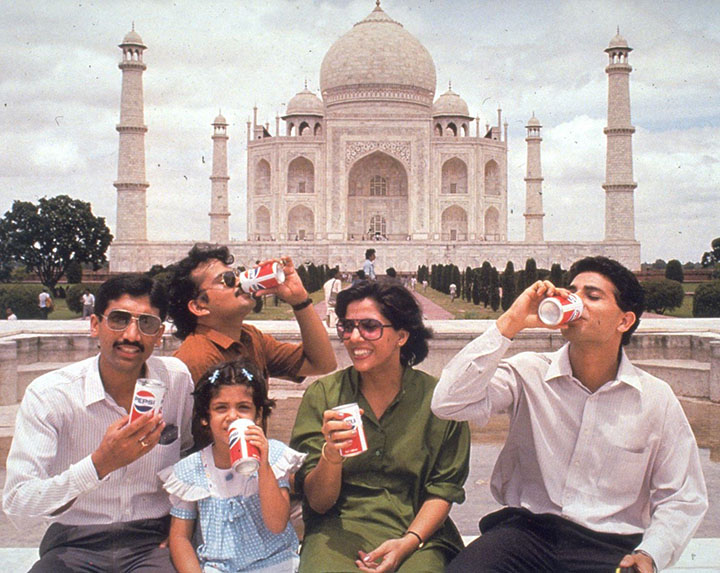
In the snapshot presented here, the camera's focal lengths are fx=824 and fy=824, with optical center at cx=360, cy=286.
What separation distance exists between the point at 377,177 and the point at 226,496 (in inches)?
1077

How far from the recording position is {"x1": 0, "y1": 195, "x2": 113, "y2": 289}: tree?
20219mm

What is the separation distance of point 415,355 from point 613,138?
22791 millimetres

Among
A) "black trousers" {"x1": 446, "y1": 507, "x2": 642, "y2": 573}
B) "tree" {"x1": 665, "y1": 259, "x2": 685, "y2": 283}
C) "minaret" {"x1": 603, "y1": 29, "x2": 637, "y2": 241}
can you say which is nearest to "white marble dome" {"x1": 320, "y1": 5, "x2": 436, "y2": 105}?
"minaret" {"x1": 603, "y1": 29, "x2": 637, "y2": 241}

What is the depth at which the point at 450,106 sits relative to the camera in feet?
103

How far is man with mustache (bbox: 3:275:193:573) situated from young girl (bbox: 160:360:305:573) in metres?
0.09

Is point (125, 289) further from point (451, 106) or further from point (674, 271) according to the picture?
point (451, 106)

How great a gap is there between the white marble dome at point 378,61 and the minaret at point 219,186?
15.8 ft

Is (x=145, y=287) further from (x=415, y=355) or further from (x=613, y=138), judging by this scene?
(x=613, y=138)

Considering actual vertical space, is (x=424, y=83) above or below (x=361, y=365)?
above

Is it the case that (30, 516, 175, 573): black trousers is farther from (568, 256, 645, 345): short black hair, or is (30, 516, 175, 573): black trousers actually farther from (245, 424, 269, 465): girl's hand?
(568, 256, 645, 345): short black hair

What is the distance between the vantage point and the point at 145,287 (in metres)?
2.13

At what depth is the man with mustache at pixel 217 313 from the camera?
241 centimetres

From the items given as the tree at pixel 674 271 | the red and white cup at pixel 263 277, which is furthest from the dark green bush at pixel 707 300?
the red and white cup at pixel 263 277

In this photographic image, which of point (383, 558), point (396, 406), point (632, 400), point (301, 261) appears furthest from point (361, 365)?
point (301, 261)
